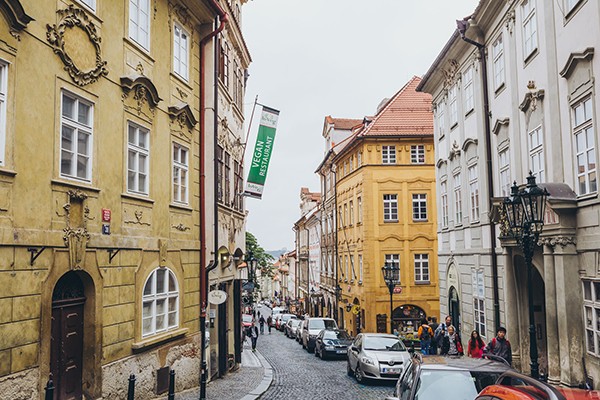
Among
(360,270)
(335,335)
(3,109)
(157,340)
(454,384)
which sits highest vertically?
(3,109)

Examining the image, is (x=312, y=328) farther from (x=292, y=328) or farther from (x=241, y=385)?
(x=241, y=385)

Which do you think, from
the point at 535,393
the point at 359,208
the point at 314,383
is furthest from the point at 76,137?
the point at 359,208

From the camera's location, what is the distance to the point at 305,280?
7469 cm

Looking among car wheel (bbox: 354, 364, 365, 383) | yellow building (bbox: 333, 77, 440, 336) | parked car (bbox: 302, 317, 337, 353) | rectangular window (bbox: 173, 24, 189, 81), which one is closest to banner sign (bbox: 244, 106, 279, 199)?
rectangular window (bbox: 173, 24, 189, 81)

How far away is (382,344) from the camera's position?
60.3 feet

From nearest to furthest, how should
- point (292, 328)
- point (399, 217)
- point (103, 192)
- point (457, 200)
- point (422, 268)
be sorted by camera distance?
point (103, 192) < point (457, 200) < point (422, 268) < point (399, 217) < point (292, 328)

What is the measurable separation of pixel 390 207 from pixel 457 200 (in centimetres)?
1644

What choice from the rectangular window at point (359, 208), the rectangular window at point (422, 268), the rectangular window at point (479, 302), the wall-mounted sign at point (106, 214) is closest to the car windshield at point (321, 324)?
the rectangular window at point (422, 268)

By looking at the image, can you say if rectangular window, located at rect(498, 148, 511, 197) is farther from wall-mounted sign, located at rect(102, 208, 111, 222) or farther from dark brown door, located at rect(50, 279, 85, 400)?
dark brown door, located at rect(50, 279, 85, 400)

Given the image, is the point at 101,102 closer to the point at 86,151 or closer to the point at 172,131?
the point at 86,151

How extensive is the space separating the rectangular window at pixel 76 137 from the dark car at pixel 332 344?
1714 cm

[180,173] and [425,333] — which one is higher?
[180,173]

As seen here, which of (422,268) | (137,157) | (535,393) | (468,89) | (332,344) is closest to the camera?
(535,393)

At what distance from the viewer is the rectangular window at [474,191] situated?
20.7 meters
